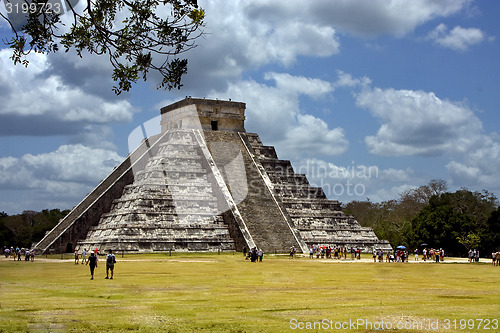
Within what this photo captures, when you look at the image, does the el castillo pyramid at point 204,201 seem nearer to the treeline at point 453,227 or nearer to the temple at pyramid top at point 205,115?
the temple at pyramid top at point 205,115

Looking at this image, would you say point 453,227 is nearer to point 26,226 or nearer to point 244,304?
point 244,304

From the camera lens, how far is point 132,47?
9.12m

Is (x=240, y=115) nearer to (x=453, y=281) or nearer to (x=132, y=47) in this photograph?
(x=453, y=281)

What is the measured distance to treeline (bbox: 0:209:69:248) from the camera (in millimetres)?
53531

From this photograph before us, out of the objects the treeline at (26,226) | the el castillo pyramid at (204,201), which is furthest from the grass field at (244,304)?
the treeline at (26,226)

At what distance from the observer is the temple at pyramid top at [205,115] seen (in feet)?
128

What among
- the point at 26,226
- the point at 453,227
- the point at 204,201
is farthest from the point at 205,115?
the point at 26,226

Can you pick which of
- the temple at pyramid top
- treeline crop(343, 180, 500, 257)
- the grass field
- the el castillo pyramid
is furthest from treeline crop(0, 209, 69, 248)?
the grass field

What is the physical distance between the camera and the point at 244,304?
1112 cm

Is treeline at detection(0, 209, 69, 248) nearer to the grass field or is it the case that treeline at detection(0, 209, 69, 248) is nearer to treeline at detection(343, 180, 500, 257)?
treeline at detection(343, 180, 500, 257)

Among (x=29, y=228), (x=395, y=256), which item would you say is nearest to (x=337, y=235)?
(x=395, y=256)

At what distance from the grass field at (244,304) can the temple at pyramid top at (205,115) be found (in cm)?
2234

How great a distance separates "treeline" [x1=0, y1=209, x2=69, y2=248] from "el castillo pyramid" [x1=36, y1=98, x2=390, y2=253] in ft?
59.8

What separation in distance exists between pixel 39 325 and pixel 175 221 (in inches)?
A: 921
